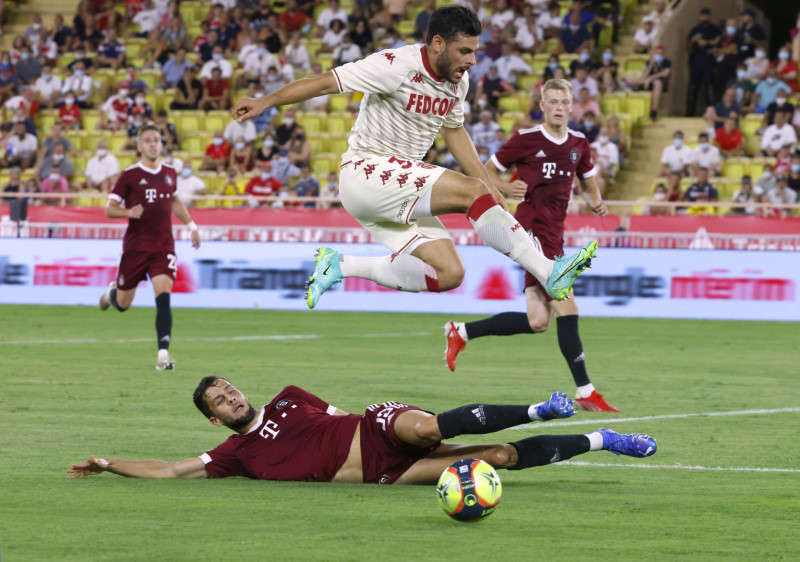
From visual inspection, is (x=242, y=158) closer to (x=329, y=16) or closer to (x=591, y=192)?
(x=329, y=16)

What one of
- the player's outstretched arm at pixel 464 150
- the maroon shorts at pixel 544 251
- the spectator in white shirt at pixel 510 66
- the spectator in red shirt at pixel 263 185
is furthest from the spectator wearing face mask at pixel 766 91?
the player's outstretched arm at pixel 464 150

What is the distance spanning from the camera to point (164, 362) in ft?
46.1

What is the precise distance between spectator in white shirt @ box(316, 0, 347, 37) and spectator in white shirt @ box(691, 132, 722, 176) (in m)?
8.56

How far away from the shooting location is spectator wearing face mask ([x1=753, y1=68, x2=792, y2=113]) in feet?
83.6

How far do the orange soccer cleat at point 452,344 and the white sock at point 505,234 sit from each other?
9.39ft

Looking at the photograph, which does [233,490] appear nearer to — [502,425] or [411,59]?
[502,425]

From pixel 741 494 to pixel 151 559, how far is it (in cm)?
316

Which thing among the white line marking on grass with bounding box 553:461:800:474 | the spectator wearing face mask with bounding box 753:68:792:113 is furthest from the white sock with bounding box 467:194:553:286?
the spectator wearing face mask with bounding box 753:68:792:113

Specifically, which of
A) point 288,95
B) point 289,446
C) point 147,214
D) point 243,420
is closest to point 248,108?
point 288,95

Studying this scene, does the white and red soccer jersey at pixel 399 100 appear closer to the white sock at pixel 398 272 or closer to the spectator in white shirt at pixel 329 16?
the white sock at pixel 398 272

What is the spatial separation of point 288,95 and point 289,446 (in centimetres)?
199

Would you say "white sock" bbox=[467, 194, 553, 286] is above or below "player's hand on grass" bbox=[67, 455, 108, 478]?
above

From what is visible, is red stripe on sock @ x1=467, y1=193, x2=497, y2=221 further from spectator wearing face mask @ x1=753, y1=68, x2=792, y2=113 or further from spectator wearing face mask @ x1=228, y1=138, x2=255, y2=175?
spectator wearing face mask @ x1=228, y1=138, x2=255, y2=175

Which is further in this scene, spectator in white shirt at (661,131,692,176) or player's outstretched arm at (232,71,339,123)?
spectator in white shirt at (661,131,692,176)
